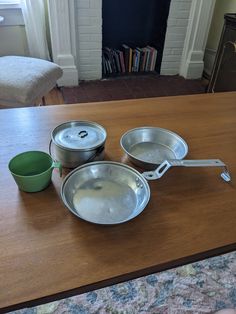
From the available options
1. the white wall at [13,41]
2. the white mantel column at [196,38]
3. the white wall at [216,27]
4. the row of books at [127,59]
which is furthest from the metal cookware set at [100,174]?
the white wall at [216,27]

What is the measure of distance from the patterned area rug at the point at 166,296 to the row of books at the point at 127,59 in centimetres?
200

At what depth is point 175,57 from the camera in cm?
263

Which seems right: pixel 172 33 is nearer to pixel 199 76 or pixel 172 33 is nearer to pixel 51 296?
pixel 199 76

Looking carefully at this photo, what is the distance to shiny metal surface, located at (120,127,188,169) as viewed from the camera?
77 centimetres

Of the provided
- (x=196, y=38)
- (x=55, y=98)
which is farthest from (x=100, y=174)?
(x=196, y=38)

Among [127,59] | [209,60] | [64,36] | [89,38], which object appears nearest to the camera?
[64,36]

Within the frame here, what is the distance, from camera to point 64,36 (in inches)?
84.5

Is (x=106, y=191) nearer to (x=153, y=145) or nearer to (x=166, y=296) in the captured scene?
(x=153, y=145)

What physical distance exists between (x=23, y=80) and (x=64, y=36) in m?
0.84

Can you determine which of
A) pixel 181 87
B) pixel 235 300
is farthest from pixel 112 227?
pixel 181 87

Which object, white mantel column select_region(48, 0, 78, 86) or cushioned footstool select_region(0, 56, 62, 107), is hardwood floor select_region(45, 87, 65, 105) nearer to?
white mantel column select_region(48, 0, 78, 86)

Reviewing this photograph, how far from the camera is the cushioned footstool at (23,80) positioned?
4.87 feet

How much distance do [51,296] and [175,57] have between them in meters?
2.55

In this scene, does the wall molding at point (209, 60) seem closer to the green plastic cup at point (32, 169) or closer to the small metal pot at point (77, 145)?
the small metal pot at point (77, 145)
